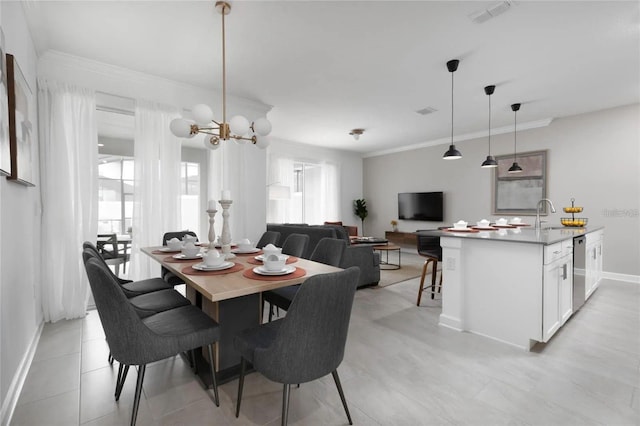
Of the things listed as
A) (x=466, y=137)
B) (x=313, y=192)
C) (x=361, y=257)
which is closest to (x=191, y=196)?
(x=313, y=192)

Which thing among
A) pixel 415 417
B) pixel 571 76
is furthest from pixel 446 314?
pixel 571 76

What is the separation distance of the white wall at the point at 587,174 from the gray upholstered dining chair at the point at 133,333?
19.4ft

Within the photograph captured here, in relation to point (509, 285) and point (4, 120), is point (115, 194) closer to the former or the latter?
point (4, 120)

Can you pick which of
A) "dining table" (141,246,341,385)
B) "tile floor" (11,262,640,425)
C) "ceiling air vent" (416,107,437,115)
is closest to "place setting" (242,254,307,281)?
"dining table" (141,246,341,385)

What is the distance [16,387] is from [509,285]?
354cm

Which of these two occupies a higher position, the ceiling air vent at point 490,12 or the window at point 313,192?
the ceiling air vent at point 490,12

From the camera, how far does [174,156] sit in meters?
3.58

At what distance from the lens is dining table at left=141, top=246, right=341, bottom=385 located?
1546mm

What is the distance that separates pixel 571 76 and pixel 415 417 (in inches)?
164

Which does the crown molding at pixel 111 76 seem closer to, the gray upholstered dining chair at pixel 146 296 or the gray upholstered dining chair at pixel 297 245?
the gray upholstered dining chair at pixel 146 296

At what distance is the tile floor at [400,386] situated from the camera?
1.59 meters

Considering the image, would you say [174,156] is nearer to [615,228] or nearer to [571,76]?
[571,76]

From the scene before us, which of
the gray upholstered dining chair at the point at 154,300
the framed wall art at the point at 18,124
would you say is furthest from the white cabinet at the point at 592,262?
the framed wall art at the point at 18,124

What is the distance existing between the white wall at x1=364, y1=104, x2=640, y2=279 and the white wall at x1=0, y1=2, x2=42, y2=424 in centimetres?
675
